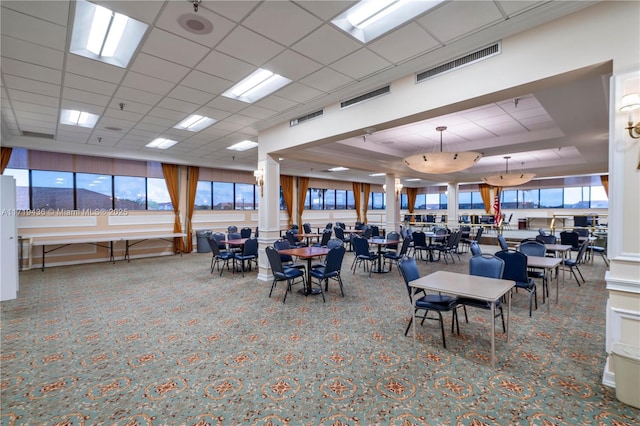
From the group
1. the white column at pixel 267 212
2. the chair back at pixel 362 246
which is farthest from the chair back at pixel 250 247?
the chair back at pixel 362 246

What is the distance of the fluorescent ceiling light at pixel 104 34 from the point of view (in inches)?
112

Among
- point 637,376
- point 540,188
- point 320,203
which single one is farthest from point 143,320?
point 540,188

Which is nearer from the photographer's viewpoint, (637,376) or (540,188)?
(637,376)

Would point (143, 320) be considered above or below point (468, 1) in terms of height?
below

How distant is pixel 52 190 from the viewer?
834 cm

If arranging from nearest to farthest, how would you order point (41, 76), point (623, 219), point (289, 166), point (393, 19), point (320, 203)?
point (623, 219) < point (393, 19) < point (41, 76) < point (289, 166) < point (320, 203)

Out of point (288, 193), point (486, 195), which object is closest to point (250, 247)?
point (288, 193)

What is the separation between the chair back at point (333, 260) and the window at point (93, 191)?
8.37m

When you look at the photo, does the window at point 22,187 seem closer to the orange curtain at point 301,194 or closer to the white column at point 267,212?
the white column at point 267,212

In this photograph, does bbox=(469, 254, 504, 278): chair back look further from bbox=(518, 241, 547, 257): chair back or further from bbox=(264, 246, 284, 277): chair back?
bbox=(264, 246, 284, 277): chair back

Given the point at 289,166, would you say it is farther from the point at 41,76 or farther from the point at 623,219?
the point at 623,219

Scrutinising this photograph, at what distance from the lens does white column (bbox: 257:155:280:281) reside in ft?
21.2

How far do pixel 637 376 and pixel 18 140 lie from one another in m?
11.6

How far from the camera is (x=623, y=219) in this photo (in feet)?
7.83
